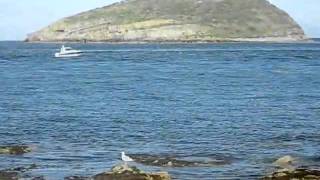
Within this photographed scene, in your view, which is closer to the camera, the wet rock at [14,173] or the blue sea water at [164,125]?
the wet rock at [14,173]

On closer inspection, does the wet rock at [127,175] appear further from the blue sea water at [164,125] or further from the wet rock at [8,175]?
the wet rock at [8,175]

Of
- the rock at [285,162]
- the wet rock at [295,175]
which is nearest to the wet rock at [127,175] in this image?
the wet rock at [295,175]

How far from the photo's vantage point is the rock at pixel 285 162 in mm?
26453

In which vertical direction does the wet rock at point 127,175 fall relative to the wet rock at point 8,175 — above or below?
above

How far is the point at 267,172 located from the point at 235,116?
58.2 feet

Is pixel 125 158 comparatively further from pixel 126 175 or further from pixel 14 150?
pixel 14 150

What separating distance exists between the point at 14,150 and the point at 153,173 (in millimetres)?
8692

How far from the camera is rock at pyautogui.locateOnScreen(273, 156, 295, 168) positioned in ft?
86.8

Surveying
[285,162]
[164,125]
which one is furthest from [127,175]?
[164,125]

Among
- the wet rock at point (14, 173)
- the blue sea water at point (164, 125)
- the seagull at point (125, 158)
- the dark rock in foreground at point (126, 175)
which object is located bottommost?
the blue sea water at point (164, 125)

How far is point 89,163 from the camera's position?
2709 centimetres

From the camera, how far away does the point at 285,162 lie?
87.9 ft

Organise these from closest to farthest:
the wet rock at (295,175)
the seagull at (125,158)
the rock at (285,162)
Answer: the wet rock at (295,175) → the rock at (285,162) → the seagull at (125,158)

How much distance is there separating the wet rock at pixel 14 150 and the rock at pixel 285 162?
10.3 m
